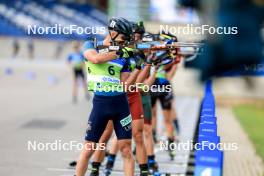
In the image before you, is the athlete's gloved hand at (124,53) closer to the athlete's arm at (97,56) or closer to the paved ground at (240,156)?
the athlete's arm at (97,56)

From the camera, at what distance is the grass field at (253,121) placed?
15.8 metres

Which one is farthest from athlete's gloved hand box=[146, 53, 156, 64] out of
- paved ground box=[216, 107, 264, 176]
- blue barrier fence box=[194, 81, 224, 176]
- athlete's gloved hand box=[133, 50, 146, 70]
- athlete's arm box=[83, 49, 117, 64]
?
paved ground box=[216, 107, 264, 176]

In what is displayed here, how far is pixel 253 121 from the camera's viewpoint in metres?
22.1

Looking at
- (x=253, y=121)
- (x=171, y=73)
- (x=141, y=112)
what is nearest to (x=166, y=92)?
(x=171, y=73)

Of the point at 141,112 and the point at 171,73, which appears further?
the point at 171,73

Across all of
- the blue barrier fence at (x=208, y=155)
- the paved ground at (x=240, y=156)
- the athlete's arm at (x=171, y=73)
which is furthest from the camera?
the paved ground at (x=240, y=156)

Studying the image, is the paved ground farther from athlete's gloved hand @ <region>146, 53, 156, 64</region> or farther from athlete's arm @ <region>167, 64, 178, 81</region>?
athlete's gloved hand @ <region>146, 53, 156, 64</region>

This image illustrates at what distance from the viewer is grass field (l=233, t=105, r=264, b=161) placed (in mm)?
15833

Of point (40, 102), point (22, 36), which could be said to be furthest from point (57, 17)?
point (40, 102)

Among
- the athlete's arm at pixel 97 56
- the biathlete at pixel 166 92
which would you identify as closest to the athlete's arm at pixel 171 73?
the biathlete at pixel 166 92

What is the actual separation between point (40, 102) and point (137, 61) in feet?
52.1

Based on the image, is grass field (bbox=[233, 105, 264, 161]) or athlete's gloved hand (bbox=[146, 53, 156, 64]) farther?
grass field (bbox=[233, 105, 264, 161])

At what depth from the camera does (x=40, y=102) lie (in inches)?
900

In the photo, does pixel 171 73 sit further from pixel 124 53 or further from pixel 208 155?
pixel 208 155
